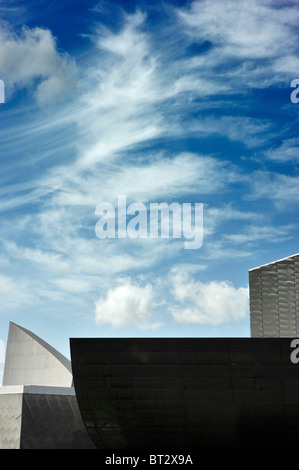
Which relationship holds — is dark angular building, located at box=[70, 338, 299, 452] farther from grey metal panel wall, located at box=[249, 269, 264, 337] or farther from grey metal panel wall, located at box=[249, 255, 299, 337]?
grey metal panel wall, located at box=[249, 269, 264, 337]

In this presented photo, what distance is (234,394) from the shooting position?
2053 centimetres

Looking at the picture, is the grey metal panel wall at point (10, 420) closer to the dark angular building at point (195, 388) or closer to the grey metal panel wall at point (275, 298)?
the dark angular building at point (195, 388)

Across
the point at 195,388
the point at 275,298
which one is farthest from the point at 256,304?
the point at 195,388

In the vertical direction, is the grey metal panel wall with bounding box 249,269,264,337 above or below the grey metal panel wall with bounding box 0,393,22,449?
above

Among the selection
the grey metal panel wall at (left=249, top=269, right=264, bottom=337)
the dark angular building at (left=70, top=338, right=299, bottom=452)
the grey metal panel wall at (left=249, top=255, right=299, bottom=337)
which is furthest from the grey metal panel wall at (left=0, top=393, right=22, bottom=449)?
the grey metal panel wall at (left=249, top=255, right=299, bottom=337)

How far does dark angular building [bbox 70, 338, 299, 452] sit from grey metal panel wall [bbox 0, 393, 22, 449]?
608 cm

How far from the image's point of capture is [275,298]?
30281mm

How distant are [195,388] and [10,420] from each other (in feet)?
34.3

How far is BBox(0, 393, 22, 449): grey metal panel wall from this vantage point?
2620 cm

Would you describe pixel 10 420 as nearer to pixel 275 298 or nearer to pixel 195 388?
pixel 195 388
